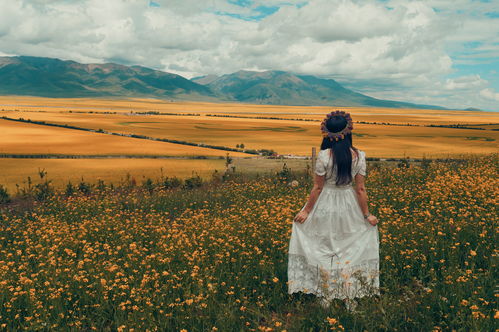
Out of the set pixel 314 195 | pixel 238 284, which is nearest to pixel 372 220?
pixel 314 195

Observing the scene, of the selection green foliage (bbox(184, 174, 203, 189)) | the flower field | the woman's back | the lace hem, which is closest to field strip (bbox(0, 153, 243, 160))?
green foliage (bbox(184, 174, 203, 189))

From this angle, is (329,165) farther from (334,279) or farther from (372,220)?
(334,279)

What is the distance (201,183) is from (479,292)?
569 inches

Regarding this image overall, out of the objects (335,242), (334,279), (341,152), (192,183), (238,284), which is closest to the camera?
(341,152)

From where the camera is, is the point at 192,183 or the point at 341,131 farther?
the point at 192,183

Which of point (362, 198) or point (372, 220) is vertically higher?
point (362, 198)

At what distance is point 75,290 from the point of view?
6969 mm

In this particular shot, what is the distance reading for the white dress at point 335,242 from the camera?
20.6ft

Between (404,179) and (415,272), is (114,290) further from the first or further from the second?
(404,179)

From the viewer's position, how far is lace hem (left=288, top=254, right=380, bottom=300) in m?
6.15

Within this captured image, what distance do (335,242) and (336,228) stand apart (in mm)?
232

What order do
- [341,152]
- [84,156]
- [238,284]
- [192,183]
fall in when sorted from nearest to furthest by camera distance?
1. [341,152]
2. [238,284]
3. [192,183]
4. [84,156]

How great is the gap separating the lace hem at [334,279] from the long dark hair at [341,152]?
57.8 inches

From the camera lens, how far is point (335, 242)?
640 centimetres
